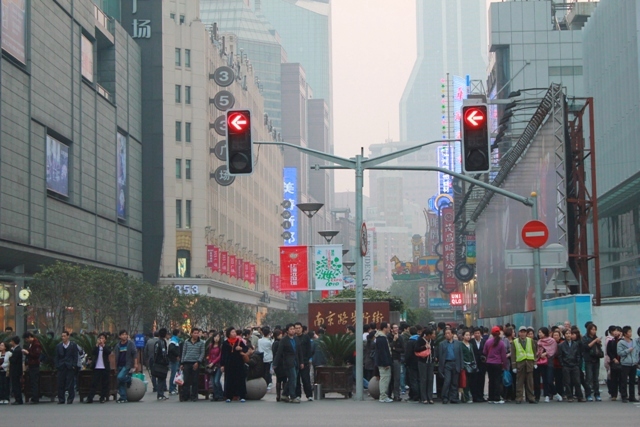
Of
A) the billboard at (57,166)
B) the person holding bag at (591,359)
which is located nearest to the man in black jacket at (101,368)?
the person holding bag at (591,359)

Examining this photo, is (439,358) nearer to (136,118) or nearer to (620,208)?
(620,208)

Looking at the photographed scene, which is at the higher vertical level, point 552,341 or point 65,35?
point 65,35

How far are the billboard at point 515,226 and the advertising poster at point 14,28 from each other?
22032 mm

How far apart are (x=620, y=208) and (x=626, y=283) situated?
205 inches

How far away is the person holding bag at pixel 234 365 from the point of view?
76.3 feet

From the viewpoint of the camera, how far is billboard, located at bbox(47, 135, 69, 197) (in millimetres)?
51156

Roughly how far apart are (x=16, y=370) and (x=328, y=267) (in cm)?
1731

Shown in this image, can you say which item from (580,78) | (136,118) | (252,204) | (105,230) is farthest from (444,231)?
(105,230)

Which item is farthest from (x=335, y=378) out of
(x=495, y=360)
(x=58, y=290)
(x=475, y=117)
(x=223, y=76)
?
(x=223, y=76)

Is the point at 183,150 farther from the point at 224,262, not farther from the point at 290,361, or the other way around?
the point at 290,361

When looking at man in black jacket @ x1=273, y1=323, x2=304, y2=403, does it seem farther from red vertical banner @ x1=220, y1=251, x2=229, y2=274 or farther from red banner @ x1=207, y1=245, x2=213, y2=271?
red vertical banner @ x1=220, y1=251, x2=229, y2=274

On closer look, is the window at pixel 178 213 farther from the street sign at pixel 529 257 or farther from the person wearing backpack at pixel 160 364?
the street sign at pixel 529 257

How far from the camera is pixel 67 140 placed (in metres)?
54.1

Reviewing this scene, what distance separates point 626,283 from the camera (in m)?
58.1
